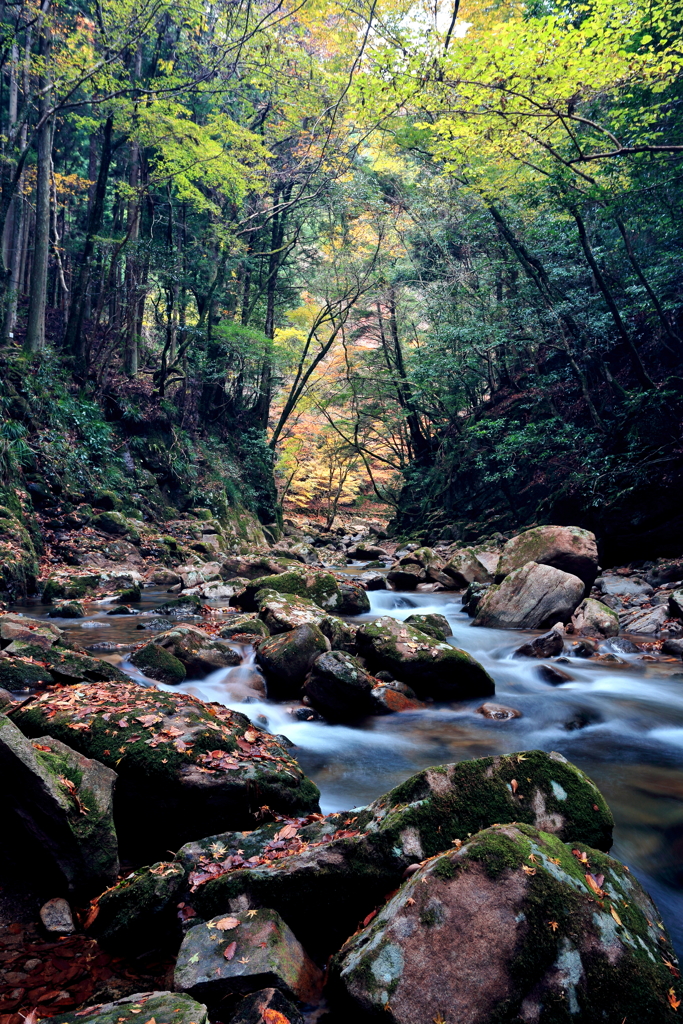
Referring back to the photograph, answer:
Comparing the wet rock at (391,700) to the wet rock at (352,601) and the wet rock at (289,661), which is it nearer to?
the wet rock at (289,661)

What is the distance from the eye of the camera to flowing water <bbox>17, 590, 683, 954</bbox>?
405 cm

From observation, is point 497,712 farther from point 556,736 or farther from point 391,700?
point 391,700

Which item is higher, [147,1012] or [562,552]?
[562,552]

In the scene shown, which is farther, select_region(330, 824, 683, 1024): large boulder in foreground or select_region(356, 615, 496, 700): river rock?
select_region(356, 615, 496, 700): river rock

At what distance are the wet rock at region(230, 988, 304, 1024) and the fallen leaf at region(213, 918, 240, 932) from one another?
336mm

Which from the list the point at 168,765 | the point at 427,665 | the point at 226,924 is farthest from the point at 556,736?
the point at 226,924

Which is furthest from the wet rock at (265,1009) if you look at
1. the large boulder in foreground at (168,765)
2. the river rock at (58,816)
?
the large boulder in foreground at (168,765)

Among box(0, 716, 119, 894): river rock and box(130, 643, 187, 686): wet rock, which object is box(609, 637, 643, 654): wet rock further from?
box(0, 716, 119, 894): river rock

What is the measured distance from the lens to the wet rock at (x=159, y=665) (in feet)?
20.2

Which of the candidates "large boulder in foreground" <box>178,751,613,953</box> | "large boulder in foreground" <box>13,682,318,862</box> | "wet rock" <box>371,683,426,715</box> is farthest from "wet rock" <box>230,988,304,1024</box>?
"wet rock" <box>371,683,426,715</box>

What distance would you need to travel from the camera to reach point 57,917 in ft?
9.44

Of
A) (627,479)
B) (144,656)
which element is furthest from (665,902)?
(627,479)

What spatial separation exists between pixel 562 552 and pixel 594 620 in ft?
4.87

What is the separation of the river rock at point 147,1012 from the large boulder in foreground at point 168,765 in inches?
57.9
